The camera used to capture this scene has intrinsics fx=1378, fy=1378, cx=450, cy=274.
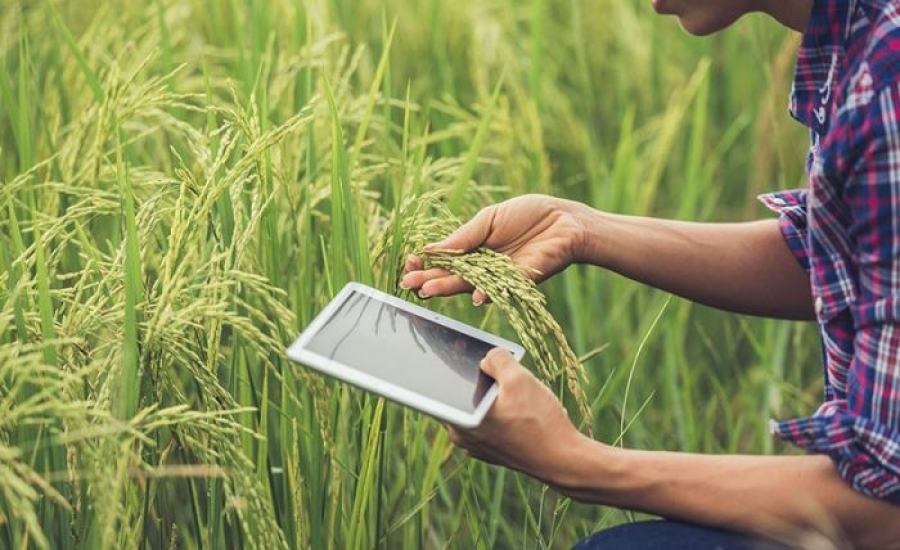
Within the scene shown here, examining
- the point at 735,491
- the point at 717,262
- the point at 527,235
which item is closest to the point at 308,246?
the point at 527,235

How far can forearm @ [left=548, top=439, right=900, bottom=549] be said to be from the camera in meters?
1.60

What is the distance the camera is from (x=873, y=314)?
1544mm

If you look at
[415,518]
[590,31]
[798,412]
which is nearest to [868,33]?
[415,518]

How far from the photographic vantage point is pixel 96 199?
1903 millimetres

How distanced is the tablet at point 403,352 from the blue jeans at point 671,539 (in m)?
0.26

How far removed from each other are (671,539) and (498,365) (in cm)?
30

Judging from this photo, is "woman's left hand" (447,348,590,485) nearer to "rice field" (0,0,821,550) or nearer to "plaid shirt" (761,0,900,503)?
"rice field" (0,0,821,550)

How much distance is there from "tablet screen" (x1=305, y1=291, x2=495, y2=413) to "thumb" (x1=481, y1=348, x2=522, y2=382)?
0.08ft

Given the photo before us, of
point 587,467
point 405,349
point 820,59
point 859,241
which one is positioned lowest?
point 587,467

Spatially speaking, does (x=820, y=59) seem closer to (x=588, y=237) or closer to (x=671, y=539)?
(x=588, y=237)

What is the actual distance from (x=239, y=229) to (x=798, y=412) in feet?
4.87

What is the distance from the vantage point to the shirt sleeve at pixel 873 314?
1516 millimetres

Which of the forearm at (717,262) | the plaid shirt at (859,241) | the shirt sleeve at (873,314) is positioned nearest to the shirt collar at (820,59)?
the plaid shirt at (859,241)

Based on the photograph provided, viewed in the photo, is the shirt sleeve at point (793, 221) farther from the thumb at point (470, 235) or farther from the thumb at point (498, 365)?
the thumb at point (498, 365)
